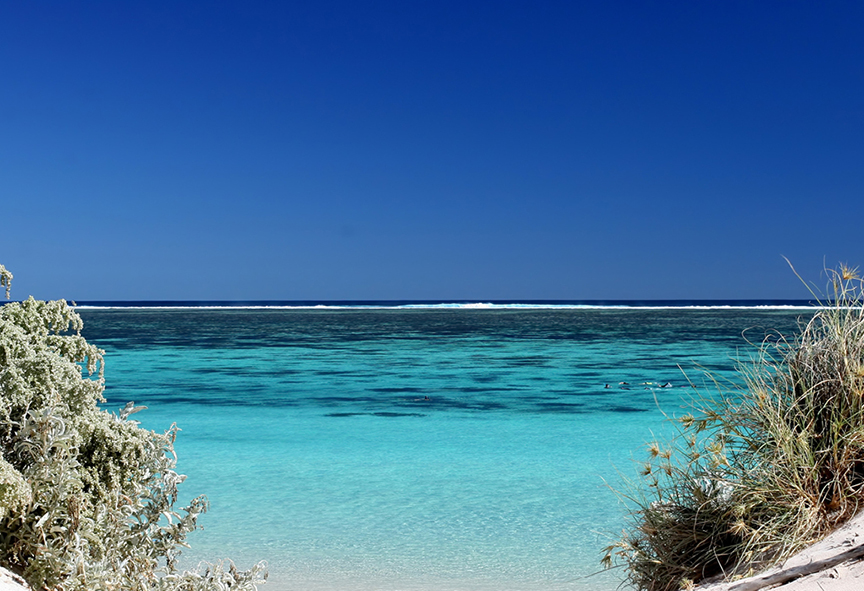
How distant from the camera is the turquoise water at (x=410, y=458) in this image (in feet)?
21.8

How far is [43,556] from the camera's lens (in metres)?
3.63

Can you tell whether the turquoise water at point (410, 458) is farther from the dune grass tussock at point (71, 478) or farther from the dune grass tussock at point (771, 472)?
Answer: the dune grass tussock at point (71, 478)

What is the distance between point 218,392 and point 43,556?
14.2 meters

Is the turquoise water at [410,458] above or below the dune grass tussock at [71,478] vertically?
below

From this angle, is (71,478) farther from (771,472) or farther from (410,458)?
(410,458)

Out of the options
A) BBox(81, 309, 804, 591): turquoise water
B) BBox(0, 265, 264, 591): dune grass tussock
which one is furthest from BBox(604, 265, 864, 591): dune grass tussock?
BBox(0, 265, 264, 591): dune grass tussock

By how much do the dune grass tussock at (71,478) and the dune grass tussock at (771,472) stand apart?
8.94ft

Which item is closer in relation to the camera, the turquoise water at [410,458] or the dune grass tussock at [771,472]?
the dune grass tussock at [771,472]

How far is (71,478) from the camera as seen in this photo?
3717 millimetres

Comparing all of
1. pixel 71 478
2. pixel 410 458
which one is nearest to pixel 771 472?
pixel 71 478

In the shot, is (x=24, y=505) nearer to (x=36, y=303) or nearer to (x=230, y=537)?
(x=36, y=303)

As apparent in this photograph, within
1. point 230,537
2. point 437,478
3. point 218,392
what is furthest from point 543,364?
point 230,537

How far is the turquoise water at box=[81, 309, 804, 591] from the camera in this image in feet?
21.8

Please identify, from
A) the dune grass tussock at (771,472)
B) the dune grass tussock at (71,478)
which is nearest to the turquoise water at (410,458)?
the dune grass tussock at (771,472)
